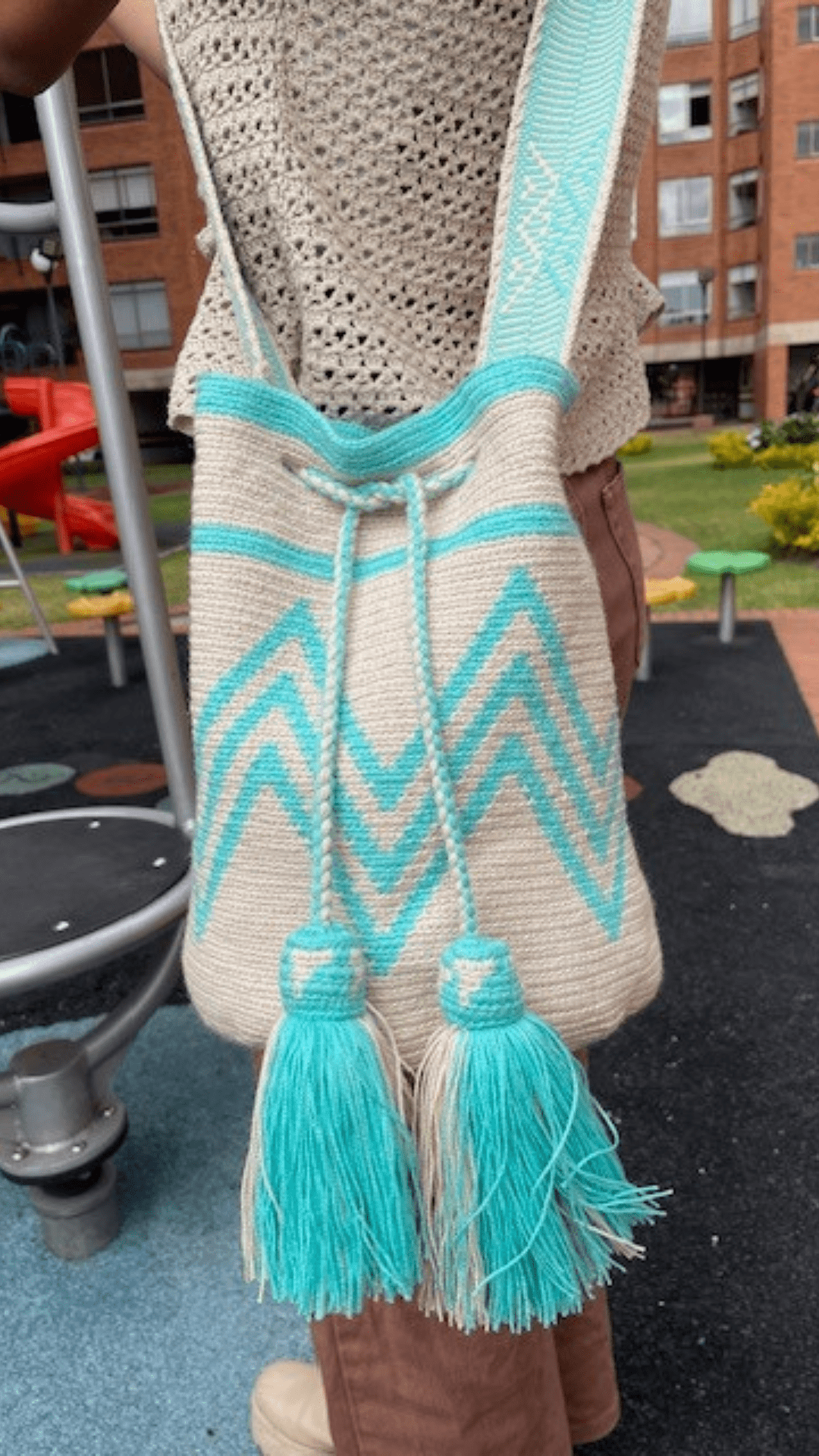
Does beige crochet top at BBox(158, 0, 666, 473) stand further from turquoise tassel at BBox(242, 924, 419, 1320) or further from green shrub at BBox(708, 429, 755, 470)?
green shrub at BBox(708, 429, 755, 470)

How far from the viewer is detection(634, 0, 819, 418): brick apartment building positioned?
18188mm

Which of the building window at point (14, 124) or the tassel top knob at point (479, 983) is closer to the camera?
the tassel top knob at point (479, 983)

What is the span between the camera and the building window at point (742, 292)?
20350 millimetres

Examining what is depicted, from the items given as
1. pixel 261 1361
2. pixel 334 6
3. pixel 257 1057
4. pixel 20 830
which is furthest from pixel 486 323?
pixel 20 830

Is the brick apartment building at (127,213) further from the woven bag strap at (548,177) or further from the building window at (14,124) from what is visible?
the woven bag strap at (548,177)

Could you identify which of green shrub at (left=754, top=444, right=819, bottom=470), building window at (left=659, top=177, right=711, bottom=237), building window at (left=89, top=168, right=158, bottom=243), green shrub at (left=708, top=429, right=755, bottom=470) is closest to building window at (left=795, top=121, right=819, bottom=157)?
building window at (left=659, top=177, right=711, bottom=237)

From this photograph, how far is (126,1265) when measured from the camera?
1452 millimetres

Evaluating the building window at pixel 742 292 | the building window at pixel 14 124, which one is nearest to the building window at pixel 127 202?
the building window at pixel 14 124

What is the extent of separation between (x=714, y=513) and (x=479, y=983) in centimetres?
806

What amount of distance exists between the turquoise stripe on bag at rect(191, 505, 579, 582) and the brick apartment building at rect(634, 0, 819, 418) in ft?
65.8

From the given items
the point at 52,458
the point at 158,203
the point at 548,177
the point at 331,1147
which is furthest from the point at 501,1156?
the point at 158,203

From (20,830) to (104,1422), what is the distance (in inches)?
31.2

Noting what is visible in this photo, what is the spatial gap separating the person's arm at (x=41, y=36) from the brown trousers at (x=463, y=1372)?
40cm

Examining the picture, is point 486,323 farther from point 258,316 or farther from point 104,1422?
point 104,1422
